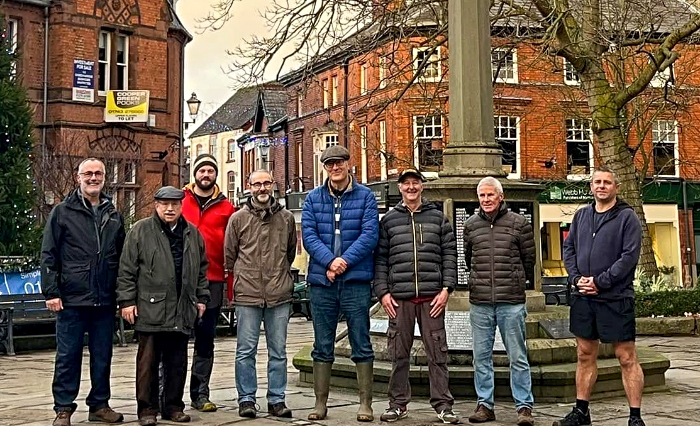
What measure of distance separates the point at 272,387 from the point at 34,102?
2335 cm

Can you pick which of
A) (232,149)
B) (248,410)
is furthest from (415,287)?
(232,149)

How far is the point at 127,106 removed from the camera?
29031 millimetres

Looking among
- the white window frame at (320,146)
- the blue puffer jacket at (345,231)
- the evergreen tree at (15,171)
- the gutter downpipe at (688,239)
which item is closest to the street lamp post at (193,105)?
the white window frame at (320,146)

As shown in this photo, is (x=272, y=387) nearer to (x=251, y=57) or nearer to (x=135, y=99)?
(x=251, y=57)

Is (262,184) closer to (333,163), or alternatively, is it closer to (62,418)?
(333,163)

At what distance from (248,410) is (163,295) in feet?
3.75

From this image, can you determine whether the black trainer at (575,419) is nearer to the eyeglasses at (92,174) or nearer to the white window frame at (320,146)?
the eyeglasses at (92,174)

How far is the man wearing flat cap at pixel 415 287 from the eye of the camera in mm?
6691

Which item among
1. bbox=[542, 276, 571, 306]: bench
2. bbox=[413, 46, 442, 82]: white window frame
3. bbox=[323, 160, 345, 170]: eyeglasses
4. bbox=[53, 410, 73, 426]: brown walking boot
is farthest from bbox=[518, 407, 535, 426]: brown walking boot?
bbox=[542, 276, 571, 306]: bench

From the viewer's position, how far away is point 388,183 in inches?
1254

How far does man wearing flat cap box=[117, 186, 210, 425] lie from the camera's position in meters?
A: 6.72

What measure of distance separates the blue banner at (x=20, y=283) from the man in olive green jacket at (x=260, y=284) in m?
Answer: 8.69

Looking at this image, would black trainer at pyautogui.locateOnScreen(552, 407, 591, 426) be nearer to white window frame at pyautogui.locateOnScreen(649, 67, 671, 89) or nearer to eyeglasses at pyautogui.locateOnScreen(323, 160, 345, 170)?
eyeglasses at pyautogui.locateOnScreen(323, 160, 345, 170)

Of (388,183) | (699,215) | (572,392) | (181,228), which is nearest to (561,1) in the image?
(572,392)
